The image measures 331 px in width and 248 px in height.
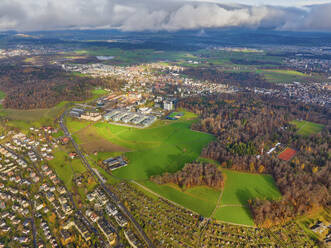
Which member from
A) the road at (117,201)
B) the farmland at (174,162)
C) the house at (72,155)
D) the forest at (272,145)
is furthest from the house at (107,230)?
the forest at (272,145)

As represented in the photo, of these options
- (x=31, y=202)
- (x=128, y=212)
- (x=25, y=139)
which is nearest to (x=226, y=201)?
(x=128, y=212)

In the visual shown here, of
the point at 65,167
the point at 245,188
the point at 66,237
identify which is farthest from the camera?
the point at 65,167

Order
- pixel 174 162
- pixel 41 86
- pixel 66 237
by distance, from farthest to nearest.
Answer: pixel 41 86 → pixel 174 162 → pixel 66 237

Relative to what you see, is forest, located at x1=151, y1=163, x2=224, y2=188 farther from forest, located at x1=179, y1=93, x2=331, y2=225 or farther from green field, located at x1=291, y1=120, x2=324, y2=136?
green field, located at x1=291, y1=120, x2=324, y2=136

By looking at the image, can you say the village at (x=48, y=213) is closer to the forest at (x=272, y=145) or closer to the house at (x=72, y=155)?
the house at (x=72, y=155)

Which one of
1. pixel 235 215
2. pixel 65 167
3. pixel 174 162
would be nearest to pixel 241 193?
pixel 235 215

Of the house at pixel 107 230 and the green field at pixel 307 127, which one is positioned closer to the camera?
the house at pixel 107 230

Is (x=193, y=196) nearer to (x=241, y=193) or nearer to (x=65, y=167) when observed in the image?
(x=241, y=193)

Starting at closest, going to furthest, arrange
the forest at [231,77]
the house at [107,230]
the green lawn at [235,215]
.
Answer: the house at [107,230] → the green lawn at [235,215] → the forest at [231,77]
